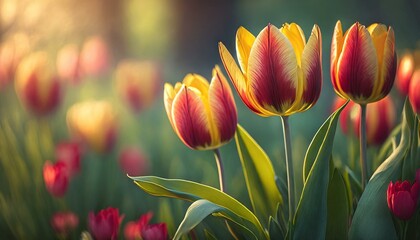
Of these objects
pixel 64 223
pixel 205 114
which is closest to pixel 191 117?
pixel 205 114

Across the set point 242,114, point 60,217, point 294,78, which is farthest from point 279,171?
point 294,78

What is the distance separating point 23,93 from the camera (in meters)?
1.20

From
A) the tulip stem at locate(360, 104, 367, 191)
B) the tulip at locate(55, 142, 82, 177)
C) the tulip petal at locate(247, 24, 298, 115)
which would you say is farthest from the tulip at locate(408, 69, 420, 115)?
the tulip at locate(55, 142, 82, 177)

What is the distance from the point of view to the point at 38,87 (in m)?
1.19

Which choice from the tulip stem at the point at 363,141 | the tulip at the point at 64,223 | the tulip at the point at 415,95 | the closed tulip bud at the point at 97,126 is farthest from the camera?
the closed tulip bud at the point at 97,126

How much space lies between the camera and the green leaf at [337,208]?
2.59 ft

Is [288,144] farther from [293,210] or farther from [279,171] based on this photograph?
[279,171]

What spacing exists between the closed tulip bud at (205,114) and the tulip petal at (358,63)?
13 cm

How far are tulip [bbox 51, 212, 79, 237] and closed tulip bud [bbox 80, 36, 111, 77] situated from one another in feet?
1.25

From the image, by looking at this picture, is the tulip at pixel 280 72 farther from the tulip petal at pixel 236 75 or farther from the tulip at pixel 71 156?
the tulip at pixel 71 156

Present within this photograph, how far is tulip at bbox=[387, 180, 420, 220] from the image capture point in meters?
0.76

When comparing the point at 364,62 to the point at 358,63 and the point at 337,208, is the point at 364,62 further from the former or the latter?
the point at 337,208

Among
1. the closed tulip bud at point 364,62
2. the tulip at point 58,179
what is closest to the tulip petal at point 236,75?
the closed tulip bud at point 364,62

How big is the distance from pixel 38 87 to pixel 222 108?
0.49 metres
